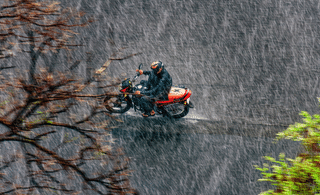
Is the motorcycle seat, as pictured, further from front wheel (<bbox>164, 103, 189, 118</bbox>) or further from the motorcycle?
front wheel (<bbox>164, 103, 189, 118</bbox>)

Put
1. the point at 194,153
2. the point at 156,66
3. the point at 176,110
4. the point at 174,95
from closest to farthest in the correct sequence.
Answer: the point at 194,153 < the point at 156,66 < the point at 174,95 < the point at 176,110

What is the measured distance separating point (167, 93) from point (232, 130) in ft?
6.67

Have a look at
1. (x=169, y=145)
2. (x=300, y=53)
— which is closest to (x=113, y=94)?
(x=169, y=145)

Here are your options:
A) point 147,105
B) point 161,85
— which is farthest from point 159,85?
point 147,105

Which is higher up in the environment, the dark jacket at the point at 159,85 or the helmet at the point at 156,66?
the helmet at the point at 156,66

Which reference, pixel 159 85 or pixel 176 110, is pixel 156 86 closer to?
pixel 159 85

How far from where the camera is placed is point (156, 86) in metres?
6.56

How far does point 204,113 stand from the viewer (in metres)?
7.61

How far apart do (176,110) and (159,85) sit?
104 cm

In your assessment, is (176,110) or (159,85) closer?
(159,85)

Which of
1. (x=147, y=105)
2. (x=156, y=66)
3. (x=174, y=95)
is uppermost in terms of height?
(x=156, y=66)

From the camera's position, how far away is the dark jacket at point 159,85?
6.47 m

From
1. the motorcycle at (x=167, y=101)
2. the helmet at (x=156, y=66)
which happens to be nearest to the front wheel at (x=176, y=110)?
the motorcycle at (x=167, y=101)

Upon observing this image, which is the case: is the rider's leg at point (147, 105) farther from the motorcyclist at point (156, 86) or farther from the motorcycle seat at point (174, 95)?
the motorcycle seat at point (174, 95)
